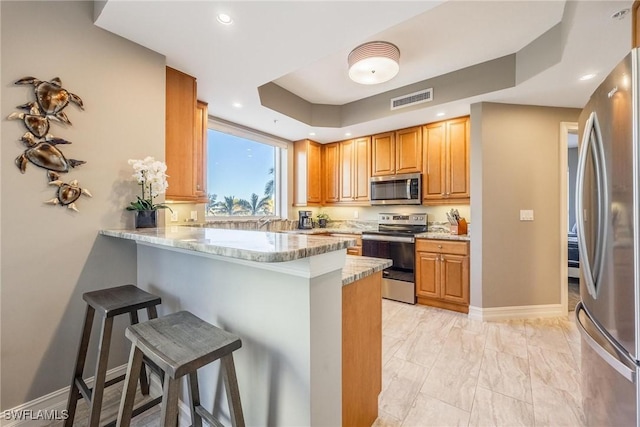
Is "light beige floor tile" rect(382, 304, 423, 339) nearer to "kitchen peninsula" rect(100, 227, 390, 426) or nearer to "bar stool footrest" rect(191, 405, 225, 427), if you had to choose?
"kitchen peninsula" rect(100, 227, 390, 426)

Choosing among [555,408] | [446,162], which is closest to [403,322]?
[555,408]

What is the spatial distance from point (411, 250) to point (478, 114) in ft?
5.80

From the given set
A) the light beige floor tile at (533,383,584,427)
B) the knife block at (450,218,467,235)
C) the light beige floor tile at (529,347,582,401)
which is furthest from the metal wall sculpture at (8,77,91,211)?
the knife block at (450,218,467,235)

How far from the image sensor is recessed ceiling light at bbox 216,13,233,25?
1673 millimetres

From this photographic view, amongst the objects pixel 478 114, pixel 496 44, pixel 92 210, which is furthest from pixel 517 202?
pixel 92 210

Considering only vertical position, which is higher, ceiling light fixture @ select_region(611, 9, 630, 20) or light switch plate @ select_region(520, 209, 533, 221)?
ceiling light fixture @ select_region(611, 9, 630, 20)

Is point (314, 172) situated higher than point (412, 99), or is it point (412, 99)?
point (412, 99)

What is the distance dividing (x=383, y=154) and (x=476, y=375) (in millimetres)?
2976

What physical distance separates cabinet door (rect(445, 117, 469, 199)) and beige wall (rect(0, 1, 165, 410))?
330 cm

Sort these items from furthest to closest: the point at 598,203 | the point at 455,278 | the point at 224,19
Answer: the point at 455,278
the point at 224,19
the point at 598,203

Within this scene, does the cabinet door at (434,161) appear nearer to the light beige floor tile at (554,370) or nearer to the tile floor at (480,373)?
the tile floor at (480,373)

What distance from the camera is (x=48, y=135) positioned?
1565 millimetres

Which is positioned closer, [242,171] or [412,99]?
[412,99]

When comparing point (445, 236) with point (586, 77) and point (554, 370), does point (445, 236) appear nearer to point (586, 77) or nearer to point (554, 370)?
point (554, 370)
